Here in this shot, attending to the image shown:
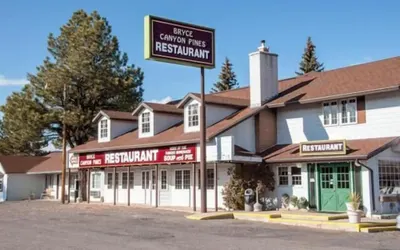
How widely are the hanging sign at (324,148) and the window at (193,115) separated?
6.86 meters

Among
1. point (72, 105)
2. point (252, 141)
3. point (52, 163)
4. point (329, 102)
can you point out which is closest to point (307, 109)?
point (329, 102)

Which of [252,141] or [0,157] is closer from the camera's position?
[252,141]

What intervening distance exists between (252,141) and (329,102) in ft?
14.6

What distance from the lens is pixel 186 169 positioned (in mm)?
30516

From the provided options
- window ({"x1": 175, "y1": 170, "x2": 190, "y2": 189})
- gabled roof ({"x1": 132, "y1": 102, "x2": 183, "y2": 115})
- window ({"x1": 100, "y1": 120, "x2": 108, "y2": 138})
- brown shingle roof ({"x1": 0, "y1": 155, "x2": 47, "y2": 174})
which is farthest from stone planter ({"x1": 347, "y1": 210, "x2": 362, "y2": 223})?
brown shingle roof ({"x1": 0, "y1": 155, "x2": 47, "y2": 174})

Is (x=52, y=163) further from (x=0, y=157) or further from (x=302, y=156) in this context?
(x=302, y=156)

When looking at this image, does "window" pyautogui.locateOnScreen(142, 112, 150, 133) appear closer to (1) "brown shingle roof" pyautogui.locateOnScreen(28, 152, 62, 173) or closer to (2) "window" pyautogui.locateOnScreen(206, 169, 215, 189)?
(2) "window" pyautogui.locateOnScreen(206, 169, 215, 189)

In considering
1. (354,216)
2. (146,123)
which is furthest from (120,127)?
(354,216)

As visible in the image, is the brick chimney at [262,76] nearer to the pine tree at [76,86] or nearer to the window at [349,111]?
the window at [349,111]

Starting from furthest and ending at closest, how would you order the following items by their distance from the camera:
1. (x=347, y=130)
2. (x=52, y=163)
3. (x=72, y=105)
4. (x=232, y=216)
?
(x=52, y=163) < (x=72, y=105) < (x=347, y=130) < (x=232, y=216)

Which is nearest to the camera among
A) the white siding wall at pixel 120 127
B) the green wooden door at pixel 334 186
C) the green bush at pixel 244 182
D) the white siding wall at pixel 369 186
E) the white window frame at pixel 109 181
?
the white siding wall at pixel 369 186

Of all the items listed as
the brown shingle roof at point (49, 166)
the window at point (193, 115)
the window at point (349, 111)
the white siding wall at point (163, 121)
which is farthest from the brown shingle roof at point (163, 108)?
the brown shingle roof at point (49, 166)

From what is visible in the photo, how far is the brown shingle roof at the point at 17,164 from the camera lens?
165 ft

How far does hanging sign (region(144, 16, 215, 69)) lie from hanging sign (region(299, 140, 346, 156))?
20.6 ft
